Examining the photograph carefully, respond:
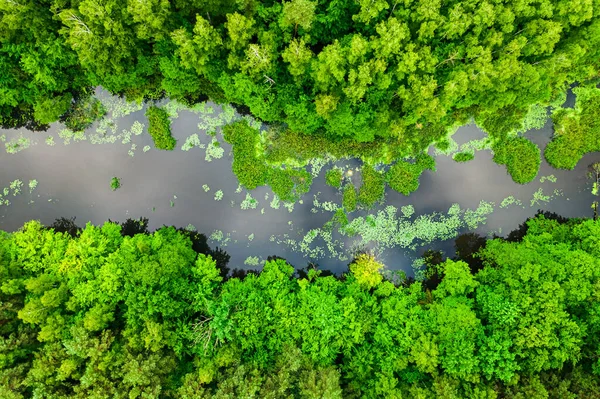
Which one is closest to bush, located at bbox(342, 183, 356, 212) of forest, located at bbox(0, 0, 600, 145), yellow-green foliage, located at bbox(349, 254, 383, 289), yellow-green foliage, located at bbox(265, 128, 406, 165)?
yellow-green foliage, located at bbox(265, 128, 406, 165)

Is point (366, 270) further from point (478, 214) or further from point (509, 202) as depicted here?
point (509, 202)

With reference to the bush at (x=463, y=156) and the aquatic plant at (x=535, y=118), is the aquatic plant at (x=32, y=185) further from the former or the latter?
the aquatic plant at (x=535, y=118)

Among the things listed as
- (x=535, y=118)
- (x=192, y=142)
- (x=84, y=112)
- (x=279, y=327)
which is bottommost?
(x=279, y=327)

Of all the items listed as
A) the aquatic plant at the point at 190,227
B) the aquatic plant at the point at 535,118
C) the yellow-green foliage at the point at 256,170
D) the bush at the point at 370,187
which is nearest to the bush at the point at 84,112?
the yellow-green foliage at the point at 256,170

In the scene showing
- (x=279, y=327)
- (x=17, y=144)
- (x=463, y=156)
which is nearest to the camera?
(x=279, y=327)

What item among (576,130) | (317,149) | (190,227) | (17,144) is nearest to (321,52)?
(317,149)
